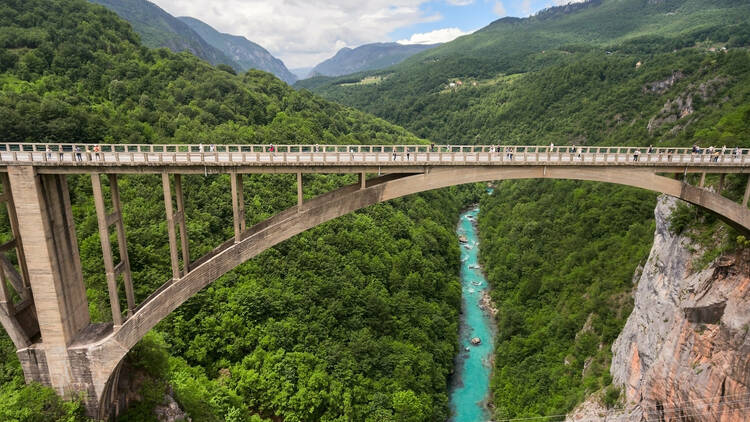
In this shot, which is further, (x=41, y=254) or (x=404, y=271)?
(x=404, y=271)

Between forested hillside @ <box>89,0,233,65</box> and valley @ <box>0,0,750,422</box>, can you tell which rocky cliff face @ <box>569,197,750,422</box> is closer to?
valley @ <box>0,0,750,422</box>

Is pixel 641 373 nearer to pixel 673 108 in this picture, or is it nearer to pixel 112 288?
pixel 112 288

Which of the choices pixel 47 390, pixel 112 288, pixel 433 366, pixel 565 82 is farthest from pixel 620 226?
pixel 565 82

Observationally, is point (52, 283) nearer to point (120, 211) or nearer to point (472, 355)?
point (120, 211)

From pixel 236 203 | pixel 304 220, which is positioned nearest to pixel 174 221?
pixel 236 203

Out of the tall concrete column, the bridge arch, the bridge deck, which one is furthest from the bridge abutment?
the bridge deck
